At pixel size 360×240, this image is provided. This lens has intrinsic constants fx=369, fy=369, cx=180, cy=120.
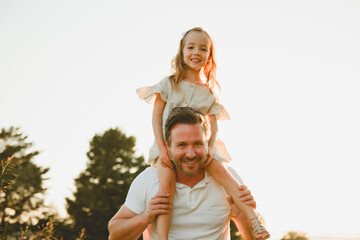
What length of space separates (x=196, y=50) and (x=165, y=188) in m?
1.51

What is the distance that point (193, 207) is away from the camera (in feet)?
11.6

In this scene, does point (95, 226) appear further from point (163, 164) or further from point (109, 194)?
point (163, 164)

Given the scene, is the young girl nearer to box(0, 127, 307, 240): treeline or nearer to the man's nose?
the man's nose

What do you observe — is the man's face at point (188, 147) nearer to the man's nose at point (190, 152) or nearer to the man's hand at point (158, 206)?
the man's nose at point (190, 152)

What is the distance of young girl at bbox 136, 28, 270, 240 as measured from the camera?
11.5ft

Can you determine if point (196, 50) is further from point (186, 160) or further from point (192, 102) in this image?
point (186, 160)

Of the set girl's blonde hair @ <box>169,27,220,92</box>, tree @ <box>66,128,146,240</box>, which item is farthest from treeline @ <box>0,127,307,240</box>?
girl's blonde hair @ <box>169,27,220,92</box>

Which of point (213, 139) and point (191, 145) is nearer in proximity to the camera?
point (191, 145)

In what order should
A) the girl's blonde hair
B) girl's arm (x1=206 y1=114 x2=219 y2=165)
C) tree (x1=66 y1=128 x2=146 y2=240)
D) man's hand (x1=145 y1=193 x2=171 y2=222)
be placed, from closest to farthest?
man's hand (x1=145 y1=193 x2=171 y2=222), girl's arm (x1=206 y1=114 x2=219 y2=165), the girl's blonde hair, tree (x1=66 y1=128 x2=146 y2=240)

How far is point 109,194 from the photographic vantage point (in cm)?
2789

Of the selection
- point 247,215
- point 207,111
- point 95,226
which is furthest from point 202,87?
point 95,226

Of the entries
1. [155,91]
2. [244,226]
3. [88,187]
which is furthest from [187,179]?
[88,187]

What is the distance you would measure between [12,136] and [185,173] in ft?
97.8

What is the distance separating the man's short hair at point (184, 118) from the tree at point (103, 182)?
23983 mm
